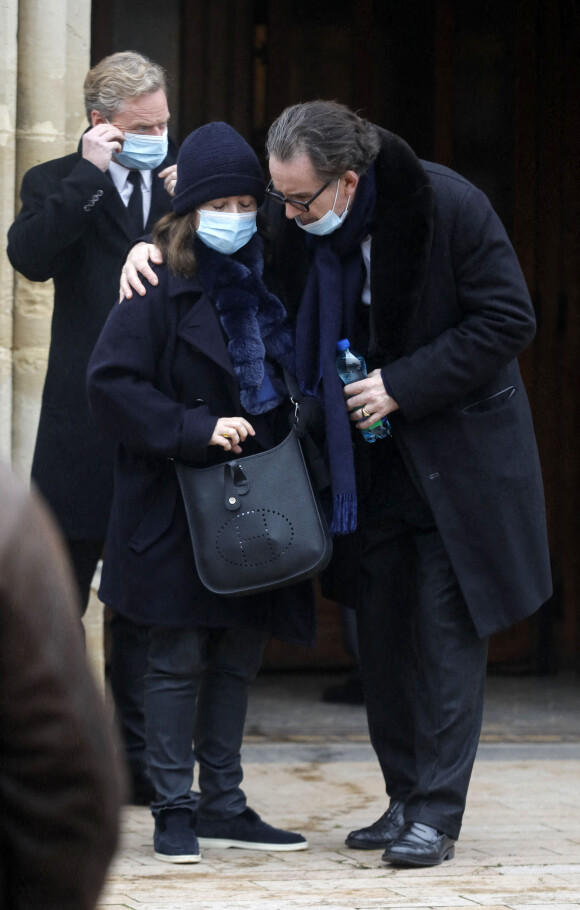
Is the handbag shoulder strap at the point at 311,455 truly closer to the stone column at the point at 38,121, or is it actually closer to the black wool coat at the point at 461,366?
the black wool coat at the point at 461,366

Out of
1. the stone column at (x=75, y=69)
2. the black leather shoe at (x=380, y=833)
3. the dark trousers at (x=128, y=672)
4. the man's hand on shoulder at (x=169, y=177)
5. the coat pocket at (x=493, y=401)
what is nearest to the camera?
the coat pocket at (x=493, y=401)

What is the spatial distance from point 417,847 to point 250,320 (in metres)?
1.25

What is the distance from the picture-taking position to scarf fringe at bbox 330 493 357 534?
3758 mm

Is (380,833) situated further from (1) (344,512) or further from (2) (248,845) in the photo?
(1) (344,512)

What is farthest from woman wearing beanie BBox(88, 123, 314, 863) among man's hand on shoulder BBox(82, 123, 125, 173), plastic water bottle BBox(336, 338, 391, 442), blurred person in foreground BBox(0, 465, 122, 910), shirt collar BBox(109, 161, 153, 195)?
blurred person in foreground BBox(0, 465, 122, 910)

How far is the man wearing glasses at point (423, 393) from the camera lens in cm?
374

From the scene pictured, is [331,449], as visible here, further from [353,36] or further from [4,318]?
[353,36]

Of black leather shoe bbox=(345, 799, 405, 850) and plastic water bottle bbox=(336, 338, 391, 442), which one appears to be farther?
black leather shoe bbox=(345, 799, 405, 850)

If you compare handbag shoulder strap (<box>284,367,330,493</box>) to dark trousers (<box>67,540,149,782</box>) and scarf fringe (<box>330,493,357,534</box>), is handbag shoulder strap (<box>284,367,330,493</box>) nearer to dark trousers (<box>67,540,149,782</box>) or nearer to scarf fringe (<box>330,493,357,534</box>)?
scarf fringe (<box>330,493,357,534</box>)

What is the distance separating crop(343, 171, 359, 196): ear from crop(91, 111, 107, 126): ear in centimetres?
87

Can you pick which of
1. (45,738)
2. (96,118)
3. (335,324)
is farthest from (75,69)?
(45,738)

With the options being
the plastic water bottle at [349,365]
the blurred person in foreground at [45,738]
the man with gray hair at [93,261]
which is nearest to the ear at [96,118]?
the man with gray hair at [93,261]

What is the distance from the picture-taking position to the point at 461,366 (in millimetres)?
3730

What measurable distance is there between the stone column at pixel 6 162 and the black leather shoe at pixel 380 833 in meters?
1.68
